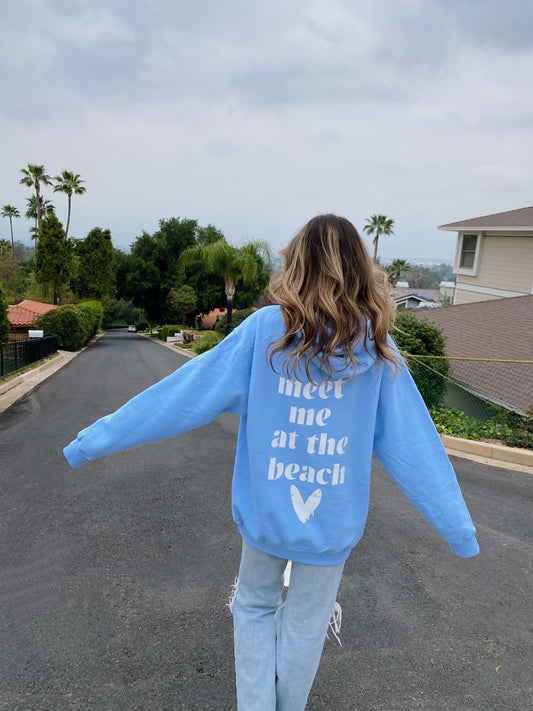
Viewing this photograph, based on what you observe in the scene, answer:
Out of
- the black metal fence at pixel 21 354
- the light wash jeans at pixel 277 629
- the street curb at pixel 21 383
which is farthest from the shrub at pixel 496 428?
the black metal fence at pixel 21 354

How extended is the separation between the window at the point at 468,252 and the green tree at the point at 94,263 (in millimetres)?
36805

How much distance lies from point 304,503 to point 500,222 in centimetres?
1998

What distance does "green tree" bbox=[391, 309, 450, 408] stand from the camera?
8.02m

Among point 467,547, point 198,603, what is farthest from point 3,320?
point 467,547

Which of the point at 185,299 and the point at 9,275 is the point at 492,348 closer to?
the point at 185,299

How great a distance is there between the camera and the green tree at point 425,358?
8.02 m

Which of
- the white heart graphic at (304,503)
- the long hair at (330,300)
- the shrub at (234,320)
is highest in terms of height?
the long hair at (330,300)

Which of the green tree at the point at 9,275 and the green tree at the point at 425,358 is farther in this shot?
the green tree at the point at 9,275

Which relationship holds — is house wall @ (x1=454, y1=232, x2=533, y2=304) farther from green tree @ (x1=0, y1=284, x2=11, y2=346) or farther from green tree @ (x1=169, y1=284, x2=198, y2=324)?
green tree @ (x1=169, y1=284, x2=198, y2=324)

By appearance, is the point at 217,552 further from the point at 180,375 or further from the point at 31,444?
the point at 31,444

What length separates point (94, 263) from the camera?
47969mm

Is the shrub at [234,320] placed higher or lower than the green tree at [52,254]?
lower

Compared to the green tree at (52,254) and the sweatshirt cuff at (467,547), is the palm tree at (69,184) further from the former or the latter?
the sweatshirt cuff at (467,547)

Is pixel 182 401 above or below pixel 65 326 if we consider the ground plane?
above
